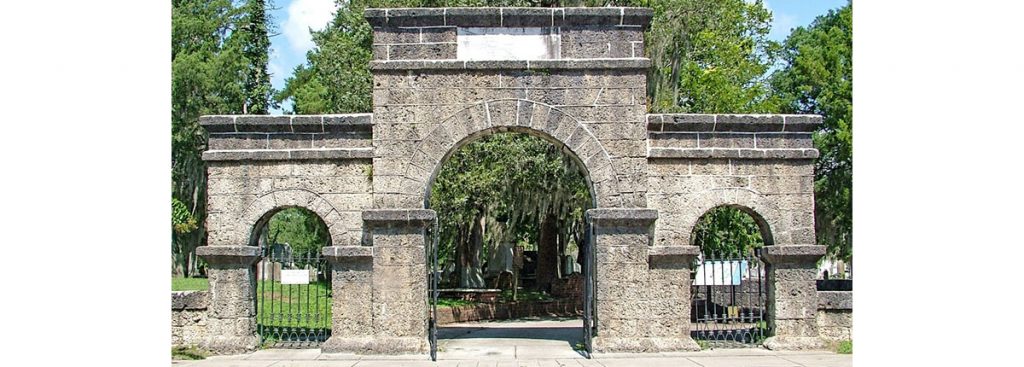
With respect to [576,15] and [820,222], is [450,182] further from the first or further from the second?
[820,222]

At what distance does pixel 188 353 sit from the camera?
10.7 m

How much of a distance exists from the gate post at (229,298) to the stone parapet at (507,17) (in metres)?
3.40

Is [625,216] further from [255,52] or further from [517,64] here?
[255,52]

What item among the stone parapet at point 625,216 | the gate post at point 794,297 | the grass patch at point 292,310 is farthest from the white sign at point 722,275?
the grass patch at point 292,310

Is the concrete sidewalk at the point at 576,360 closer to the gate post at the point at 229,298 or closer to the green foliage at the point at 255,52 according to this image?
the gate post at the point at 229,298

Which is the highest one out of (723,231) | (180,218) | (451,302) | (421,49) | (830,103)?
(830,103)

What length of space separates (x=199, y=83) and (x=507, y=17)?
17.3 meters

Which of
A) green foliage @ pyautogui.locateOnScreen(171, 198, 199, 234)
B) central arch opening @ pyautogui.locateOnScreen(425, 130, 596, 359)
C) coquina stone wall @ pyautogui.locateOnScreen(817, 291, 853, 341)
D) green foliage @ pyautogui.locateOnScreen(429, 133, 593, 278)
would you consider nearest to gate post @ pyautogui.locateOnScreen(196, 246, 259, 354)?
central arch opening @ pyautogui.locateOnScreen(425, 130, 596, 359)

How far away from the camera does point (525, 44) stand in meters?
10.8

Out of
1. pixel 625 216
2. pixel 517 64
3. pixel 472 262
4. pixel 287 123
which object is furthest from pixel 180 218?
pixel 625 216

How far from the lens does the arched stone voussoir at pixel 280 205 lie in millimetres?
10938

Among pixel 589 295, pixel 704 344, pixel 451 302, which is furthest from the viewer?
pixel 451 302

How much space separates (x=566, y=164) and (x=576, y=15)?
6.17 m

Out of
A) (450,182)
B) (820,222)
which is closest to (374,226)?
(450,182)
